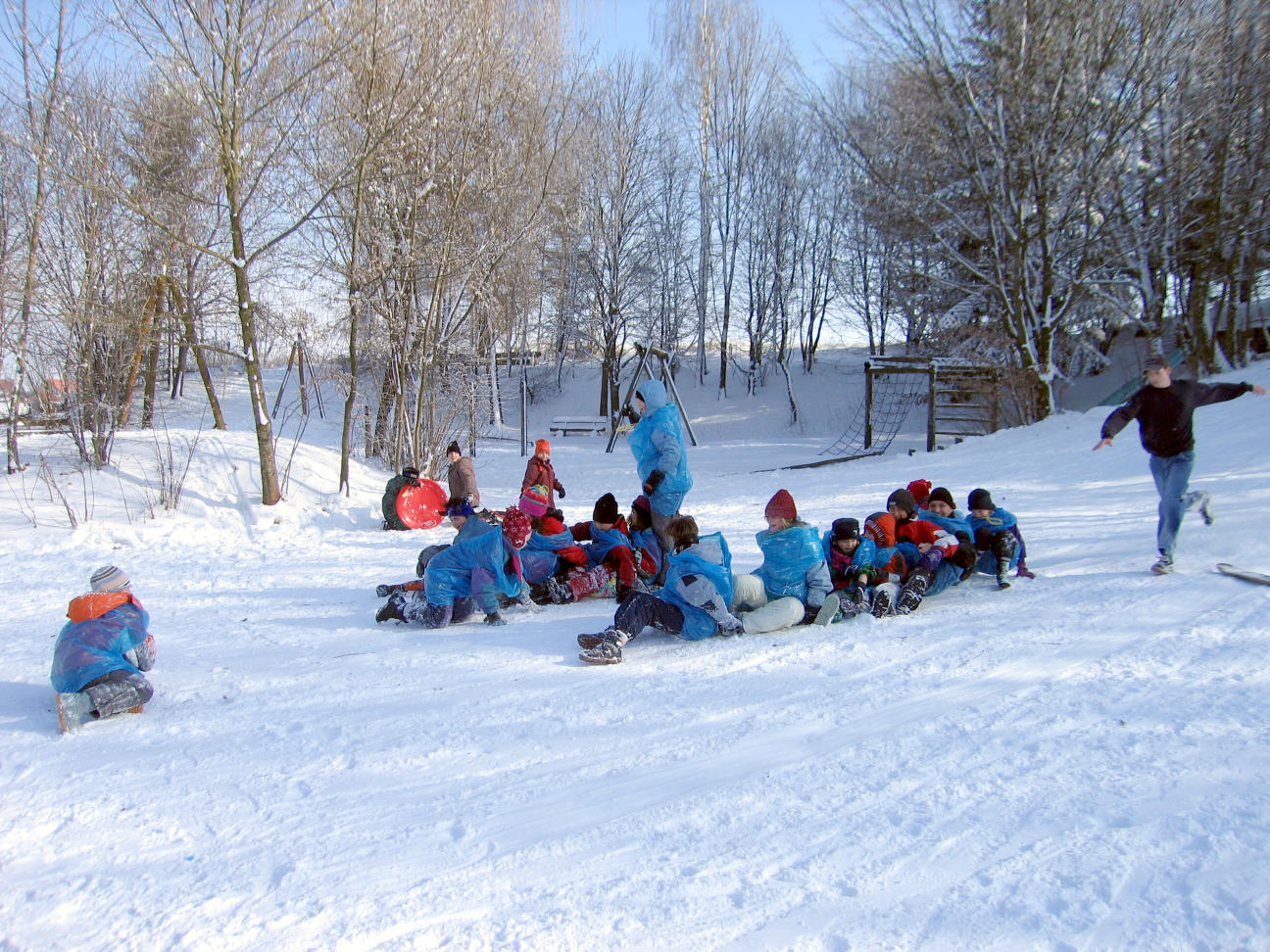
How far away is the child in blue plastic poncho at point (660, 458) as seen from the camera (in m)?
6.10

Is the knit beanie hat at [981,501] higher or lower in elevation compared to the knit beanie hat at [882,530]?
higher

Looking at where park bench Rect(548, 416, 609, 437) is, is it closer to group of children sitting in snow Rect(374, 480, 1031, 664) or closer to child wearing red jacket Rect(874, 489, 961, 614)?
group of children sitting in snow Rect(374, 480, 1031, 664)

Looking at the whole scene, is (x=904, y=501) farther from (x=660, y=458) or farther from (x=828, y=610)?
(x=660, y=458)

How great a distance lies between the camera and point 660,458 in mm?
6148

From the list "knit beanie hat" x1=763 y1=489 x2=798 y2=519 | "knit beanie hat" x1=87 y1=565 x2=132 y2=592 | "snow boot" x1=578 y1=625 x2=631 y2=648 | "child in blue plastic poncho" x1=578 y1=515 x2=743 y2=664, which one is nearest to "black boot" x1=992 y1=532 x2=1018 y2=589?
"knit beanie hat" x1=763 y1=489 x2=798 y2=519

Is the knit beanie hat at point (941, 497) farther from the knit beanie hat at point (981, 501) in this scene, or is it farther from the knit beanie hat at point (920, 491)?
the knit beanie hat at point (920, 491)

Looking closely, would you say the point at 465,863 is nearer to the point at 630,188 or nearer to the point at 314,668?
the point at 314,668

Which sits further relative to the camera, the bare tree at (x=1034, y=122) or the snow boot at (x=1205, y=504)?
the bare tree at (x=1034, y=122)

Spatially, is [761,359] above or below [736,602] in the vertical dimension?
above

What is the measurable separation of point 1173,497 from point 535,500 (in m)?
4.61

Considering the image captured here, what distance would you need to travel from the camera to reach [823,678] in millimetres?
4094

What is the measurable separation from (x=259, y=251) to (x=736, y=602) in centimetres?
740

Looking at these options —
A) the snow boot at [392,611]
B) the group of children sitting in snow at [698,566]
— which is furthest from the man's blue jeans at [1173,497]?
the snow boot at [392,611]

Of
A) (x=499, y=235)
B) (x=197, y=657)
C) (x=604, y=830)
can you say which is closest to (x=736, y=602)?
(x=604, y=830)
